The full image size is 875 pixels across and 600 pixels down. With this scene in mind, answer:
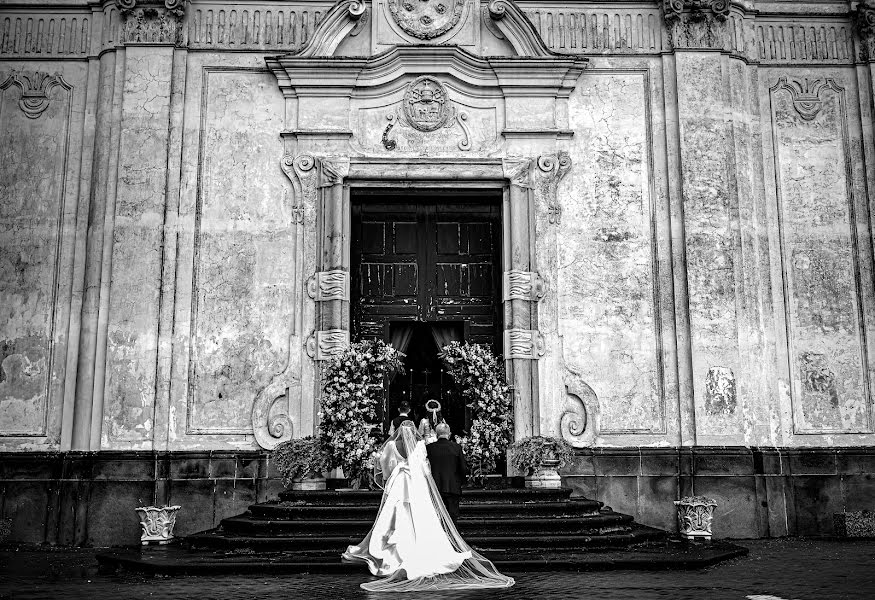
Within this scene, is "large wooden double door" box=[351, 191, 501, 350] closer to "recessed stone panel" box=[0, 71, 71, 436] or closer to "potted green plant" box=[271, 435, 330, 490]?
"potted green plant" box=[271, 435, 330, 490]

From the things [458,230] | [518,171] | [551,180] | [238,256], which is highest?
[518,171]

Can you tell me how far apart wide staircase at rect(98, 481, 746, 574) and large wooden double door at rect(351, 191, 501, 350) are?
330 centimetres

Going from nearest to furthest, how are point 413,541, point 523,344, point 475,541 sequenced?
point 413,541
point 475,541
point 523,344

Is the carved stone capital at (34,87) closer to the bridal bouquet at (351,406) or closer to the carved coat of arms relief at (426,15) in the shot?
the carved coat of arms relief at (426,15)

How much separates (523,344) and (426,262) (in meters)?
2.09

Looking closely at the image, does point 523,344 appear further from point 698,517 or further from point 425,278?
point 698,517

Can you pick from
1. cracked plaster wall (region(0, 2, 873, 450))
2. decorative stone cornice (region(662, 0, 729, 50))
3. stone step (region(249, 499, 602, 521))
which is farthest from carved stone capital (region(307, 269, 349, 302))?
decorative stone cornice (region(662, 0, 729, 50))

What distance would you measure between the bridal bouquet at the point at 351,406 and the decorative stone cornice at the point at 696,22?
22.4 feet

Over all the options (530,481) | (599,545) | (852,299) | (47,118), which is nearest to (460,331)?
(530,481)

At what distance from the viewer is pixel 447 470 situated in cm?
1077

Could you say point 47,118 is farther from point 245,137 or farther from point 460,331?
point 460,331

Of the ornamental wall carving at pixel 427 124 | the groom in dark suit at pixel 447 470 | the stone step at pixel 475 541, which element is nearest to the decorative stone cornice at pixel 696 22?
the ornamental wall carving at pixel 427 124

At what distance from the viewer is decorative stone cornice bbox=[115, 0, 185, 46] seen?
15211 mm

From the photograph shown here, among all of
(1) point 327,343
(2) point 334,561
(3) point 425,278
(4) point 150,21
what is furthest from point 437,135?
(2) point 334,561
